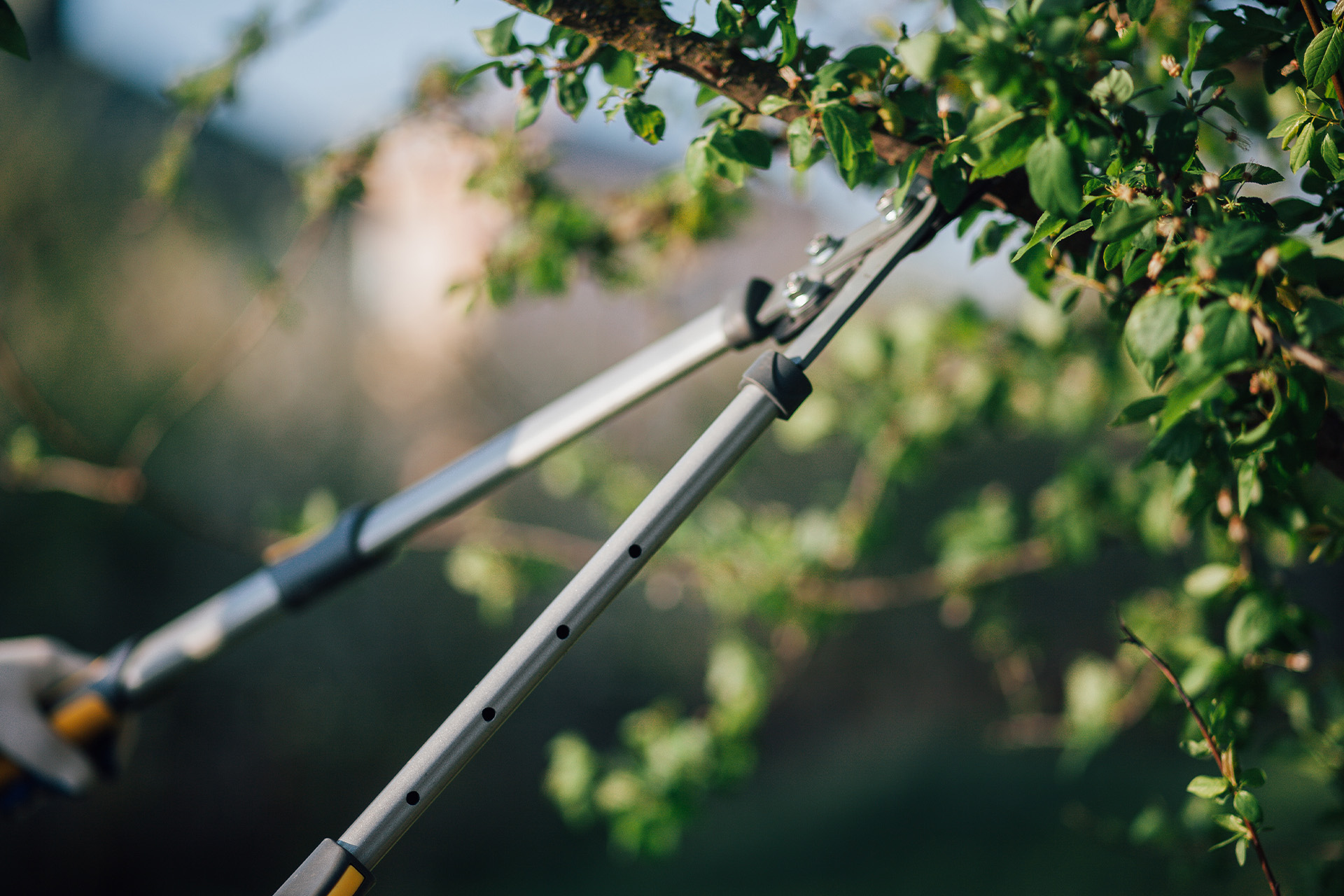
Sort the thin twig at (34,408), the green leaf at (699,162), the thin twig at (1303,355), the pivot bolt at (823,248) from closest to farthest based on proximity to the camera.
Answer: the thin twig at (1303,355)
the green leaf at (699,162)
the pivot bolt at (823,248)
the thin twig at (34,408)

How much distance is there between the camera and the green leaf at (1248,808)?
0.55m

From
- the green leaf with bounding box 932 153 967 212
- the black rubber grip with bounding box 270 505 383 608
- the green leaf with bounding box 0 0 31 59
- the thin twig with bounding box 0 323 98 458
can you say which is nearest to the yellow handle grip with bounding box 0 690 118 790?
the black rubber grip with bounding box 270 505 383 608

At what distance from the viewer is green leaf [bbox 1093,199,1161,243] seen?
1.40ft

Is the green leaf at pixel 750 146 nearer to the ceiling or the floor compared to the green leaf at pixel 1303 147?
nearer to the floor

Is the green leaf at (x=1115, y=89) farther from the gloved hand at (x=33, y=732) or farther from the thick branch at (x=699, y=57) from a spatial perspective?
the gloved hand at (x=33, y=732)

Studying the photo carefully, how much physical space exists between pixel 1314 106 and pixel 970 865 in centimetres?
298

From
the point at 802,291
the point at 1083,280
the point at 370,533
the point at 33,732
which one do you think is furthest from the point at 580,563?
the point at 1083,280

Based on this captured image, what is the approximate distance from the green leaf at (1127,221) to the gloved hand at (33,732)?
1265mm

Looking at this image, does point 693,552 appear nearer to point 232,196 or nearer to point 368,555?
point 368,555

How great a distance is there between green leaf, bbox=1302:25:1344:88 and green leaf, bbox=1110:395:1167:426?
23cm

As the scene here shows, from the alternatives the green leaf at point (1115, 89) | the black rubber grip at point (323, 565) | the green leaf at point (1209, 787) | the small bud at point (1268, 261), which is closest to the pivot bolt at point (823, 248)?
the green leaf at point (1115, 89)

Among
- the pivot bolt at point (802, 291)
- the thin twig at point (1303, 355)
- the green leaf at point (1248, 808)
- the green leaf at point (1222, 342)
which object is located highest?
the pivot bolt at point (802, 291)

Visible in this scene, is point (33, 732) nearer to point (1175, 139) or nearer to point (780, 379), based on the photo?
point (780, 379)

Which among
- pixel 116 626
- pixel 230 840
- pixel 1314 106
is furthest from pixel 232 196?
pixel 1314 106
